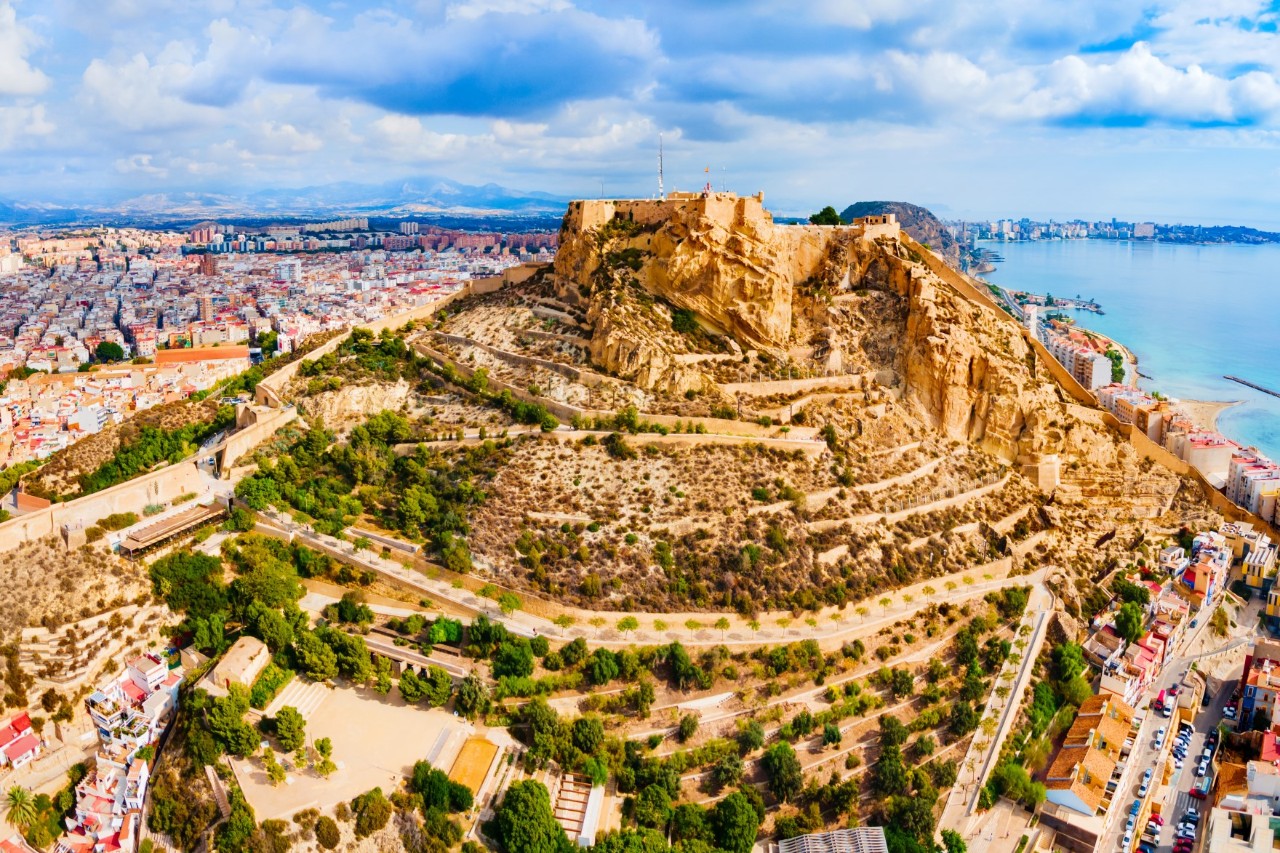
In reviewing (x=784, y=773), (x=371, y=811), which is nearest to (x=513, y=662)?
(x=371, y=811)

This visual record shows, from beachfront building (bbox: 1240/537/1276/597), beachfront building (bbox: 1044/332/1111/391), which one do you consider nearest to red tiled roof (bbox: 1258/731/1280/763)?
beachfront building (bbox: 1240/537/1276/597)

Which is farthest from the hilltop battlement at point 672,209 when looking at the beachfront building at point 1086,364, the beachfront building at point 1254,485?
→ the beachfront building at point 1086,364

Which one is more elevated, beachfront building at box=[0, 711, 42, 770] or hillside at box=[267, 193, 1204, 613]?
hillside at box=[267, 193, 1204, 613]

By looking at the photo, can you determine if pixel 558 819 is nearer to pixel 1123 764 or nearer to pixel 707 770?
pixel 707 770

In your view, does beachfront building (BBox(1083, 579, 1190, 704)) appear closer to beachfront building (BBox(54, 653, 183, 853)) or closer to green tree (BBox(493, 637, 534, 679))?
green tree (BBox(493, 637, 534, 679))

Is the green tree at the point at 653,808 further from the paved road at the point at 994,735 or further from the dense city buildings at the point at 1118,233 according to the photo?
the dense city buildings at the point at 1118,233
